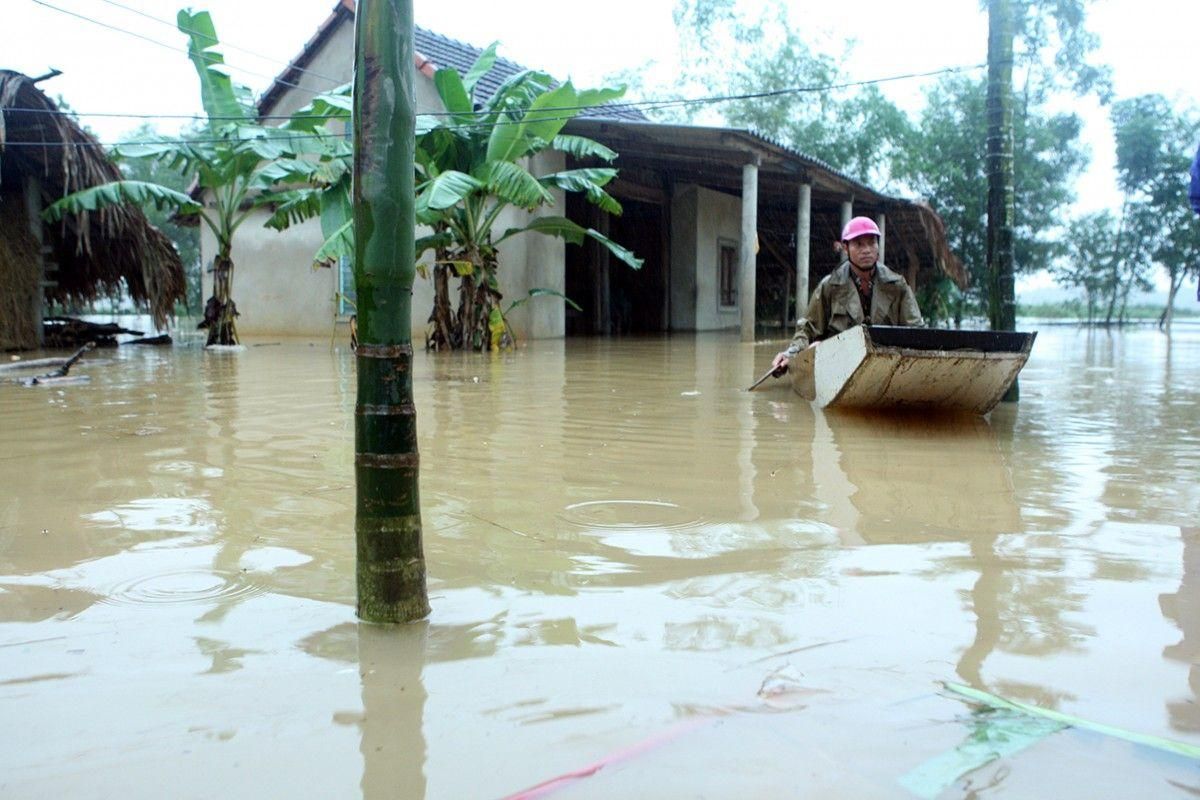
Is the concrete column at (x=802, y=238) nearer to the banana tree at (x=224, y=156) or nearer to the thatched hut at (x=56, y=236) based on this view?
the banana tree at (x=224, y=156)

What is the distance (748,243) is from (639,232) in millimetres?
4941

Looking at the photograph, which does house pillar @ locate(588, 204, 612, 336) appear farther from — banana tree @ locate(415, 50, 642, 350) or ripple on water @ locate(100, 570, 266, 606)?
ripple on water @ locate(100, 570, 266, 606)

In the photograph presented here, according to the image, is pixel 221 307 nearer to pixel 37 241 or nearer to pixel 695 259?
pixel 37 241

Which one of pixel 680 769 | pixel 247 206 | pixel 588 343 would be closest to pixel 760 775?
pixel 680 769

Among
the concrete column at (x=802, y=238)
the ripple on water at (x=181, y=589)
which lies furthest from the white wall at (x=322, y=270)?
the ripple on water at (x=181, y=589)

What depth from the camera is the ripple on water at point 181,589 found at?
2.47 meters

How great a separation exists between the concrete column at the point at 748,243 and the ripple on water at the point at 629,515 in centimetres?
1098

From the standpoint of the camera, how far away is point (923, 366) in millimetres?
5410

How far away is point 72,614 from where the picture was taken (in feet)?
7.75

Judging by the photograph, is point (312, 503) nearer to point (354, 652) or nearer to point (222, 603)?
point (222, 603)

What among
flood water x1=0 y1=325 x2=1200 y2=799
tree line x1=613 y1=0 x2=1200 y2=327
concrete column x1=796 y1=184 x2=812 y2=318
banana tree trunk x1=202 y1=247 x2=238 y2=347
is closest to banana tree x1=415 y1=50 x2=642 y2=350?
banana tree trunk x1=202 y1=247 x2=238 y2=347

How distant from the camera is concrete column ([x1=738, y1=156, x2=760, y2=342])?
14.0 m

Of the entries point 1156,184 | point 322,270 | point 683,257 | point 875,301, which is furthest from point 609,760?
point 1156,184

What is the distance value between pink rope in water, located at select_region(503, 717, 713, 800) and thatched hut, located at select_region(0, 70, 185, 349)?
11.2 m
